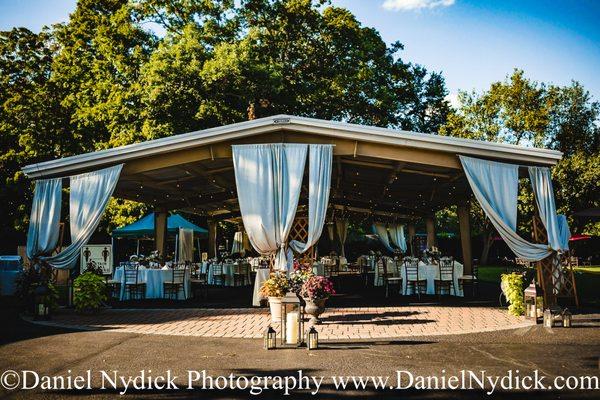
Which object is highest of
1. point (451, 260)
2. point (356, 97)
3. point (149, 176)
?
point (356, 97)

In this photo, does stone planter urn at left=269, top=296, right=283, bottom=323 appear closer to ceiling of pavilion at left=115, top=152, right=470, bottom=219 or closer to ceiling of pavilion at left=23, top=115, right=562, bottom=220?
ceiling of pavilion at left=23, top=115, right=562, bottom=220

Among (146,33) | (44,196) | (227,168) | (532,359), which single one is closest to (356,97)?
(146,33)

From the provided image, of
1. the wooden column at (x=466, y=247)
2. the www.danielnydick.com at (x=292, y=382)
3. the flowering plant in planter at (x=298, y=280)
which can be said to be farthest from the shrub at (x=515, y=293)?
the wooden column at (x=466, y=247)

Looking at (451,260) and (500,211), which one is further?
(451,260)

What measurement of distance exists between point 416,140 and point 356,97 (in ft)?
43.6

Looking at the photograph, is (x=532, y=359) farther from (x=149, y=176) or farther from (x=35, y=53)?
(x=35, y=53)

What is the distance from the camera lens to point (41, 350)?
661cm

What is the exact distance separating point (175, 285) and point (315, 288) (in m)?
Answer: 6.07

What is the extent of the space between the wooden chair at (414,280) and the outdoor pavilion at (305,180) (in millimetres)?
2269

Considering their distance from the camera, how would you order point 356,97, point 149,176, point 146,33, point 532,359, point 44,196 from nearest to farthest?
point 532,359
point 44,196
point 149,176
point 146,33
point 356,97

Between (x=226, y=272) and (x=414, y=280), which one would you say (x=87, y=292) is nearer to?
(x=226, y=272)

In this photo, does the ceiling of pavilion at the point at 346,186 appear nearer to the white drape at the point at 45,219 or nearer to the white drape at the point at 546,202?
the white drape at the point at 45,219

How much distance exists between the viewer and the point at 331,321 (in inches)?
357

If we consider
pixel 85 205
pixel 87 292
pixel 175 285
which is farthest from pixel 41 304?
pixel 175 285
